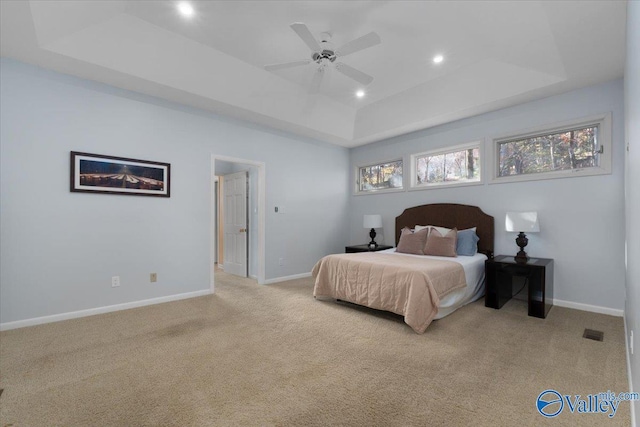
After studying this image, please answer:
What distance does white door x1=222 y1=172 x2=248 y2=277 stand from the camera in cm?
556

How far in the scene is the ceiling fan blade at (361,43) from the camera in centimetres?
260

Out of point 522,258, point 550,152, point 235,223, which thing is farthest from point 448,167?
point 235,223

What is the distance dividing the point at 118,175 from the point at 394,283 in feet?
11.5

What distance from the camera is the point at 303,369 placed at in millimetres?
2180

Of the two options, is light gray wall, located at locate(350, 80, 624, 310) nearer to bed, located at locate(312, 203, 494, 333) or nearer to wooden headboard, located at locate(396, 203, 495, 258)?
wooden headboard, located at locate(396, 203, 495, 258)

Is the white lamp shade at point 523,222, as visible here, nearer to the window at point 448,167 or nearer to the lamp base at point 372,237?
the window at point 448,167

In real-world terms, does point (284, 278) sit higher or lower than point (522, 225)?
lower

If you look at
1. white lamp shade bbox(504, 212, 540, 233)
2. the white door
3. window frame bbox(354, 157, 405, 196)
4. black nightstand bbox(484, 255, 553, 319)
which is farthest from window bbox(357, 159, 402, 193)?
the white door

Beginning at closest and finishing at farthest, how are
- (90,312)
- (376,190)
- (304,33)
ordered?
(304,33) < (90,312) < (376,190)

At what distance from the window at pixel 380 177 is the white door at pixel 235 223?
2.51m

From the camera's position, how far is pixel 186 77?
140 inches

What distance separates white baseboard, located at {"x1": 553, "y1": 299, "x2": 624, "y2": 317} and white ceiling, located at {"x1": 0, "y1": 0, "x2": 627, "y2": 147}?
2.61 m

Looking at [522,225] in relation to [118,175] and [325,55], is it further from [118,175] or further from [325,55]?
[118,175]

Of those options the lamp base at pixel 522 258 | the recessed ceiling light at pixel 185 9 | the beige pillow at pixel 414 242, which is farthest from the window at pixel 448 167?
the recessed ceiling light at pixel 185 9
